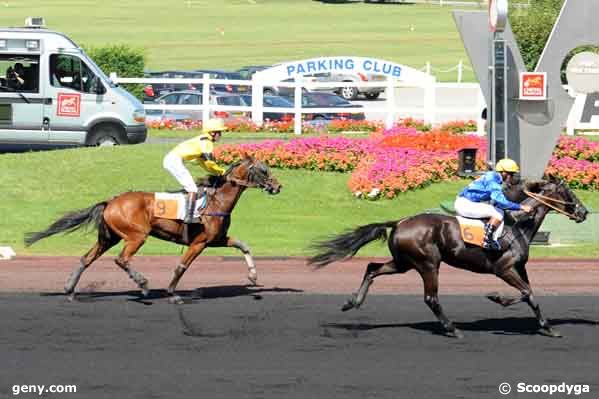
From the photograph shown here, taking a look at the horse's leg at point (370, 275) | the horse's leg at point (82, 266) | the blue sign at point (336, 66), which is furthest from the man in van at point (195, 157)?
the blue sign at point (336, 66)

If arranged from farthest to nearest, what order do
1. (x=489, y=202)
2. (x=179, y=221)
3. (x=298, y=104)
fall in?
(x=298, y=104) < (x=179, y=221) < (x=489, y=202)

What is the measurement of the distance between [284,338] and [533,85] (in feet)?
24.9

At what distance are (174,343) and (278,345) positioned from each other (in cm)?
100

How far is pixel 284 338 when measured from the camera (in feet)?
41.0

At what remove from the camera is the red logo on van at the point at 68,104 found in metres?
25.5

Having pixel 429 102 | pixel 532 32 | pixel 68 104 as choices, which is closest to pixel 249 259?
pixel 68 104

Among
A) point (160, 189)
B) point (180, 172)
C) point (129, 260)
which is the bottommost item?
point (129, 260)

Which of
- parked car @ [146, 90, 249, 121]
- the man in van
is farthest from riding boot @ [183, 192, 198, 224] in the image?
parked car @ [146, 90, 249, 121]

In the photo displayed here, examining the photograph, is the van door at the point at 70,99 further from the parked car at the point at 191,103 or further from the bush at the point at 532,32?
the bush at the point at 532,32

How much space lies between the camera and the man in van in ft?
47.2

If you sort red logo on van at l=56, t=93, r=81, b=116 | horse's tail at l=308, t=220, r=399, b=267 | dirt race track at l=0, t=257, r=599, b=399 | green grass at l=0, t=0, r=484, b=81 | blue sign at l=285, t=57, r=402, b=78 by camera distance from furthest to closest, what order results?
1. green grass at l=0, t=0, r=484, b=81
2. blue sign at l=285, t=57, r=402, b=78
3. red logo on van at l=56, t=93, r=81, b=116
4. horse's tail at l=308, t=220, r=399, b=267
5. dirt race track at l=0, t=257, r=599, b=399

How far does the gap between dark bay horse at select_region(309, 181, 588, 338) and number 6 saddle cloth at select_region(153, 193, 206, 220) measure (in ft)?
7.92

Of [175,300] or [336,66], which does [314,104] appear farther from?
[175,300]

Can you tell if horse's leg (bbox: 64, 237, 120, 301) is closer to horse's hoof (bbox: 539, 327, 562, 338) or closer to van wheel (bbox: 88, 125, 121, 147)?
horse's hoof (bbox: 539, 327, 562, 338)
